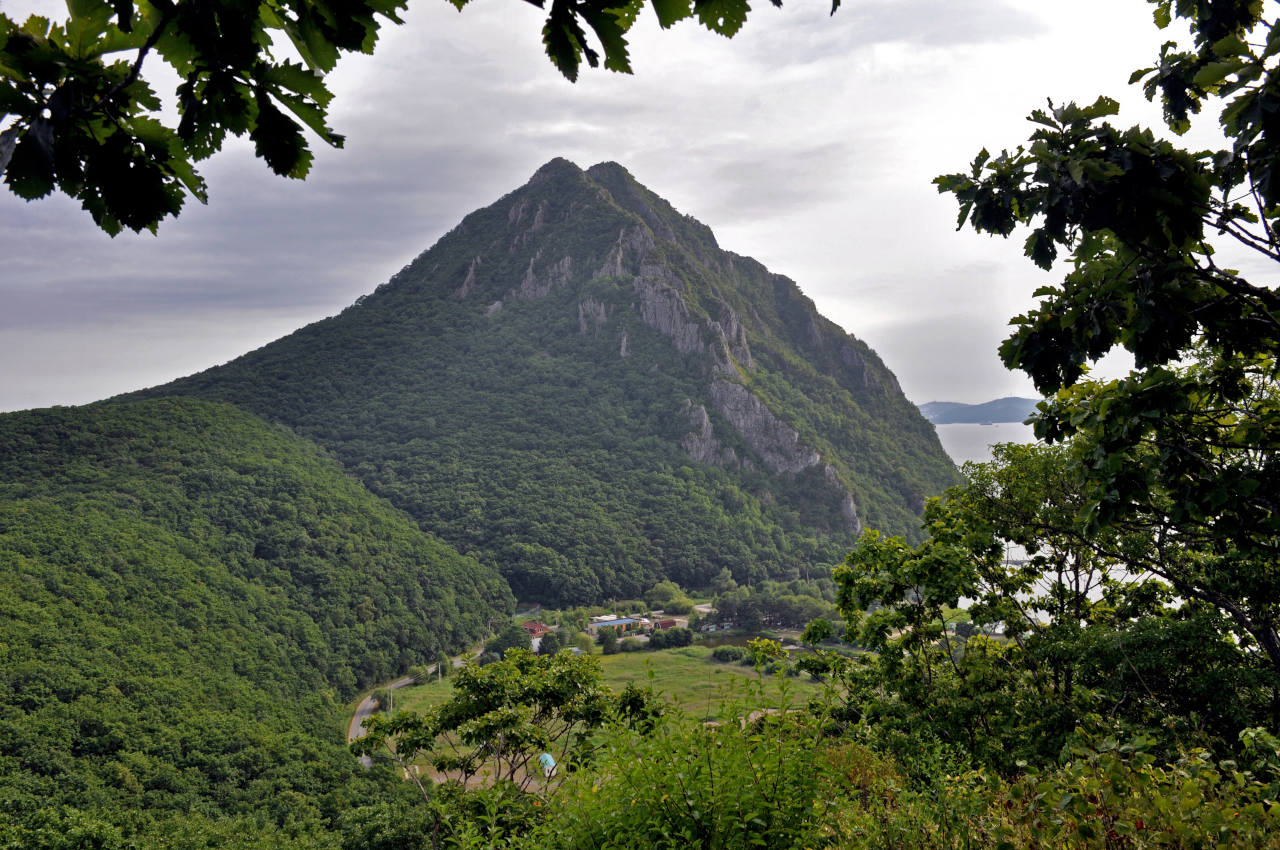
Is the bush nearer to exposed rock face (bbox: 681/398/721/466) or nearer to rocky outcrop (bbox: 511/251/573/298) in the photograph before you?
exposed rock face (bbox: 681/398/721/466)

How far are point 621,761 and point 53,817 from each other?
29.9m

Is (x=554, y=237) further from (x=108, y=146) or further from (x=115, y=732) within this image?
(x=108, y=146)

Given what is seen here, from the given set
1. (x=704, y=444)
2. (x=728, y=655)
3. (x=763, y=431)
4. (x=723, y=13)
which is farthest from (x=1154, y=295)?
(x=763, y=431)

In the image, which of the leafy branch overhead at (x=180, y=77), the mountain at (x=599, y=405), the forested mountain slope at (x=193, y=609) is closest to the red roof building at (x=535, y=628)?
the forested mountain slope at (x=193, y=609)

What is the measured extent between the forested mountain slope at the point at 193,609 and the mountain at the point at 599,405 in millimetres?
15794

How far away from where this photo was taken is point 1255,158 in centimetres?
287

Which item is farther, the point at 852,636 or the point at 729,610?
the point at 729,610

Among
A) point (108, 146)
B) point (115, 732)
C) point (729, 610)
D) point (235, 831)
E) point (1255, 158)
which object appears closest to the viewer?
point (108, 146)

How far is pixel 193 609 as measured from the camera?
55.3 m

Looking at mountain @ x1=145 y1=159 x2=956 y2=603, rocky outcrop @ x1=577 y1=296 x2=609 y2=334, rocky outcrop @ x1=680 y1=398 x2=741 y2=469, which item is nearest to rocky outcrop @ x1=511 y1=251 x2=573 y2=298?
mountain @ x1=145 y1=159 x2=956 y2=603

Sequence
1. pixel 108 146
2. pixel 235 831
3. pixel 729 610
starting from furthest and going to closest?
1. pixel 729 610
2. pixel 235 831
3. pixel 108 146

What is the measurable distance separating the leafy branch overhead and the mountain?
292 feet

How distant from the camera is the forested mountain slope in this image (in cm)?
3591

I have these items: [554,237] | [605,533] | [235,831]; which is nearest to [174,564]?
[235,831]
